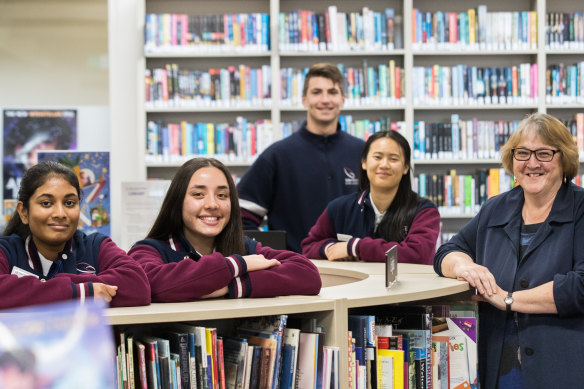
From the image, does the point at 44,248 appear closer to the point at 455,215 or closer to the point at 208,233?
the point at 208,233

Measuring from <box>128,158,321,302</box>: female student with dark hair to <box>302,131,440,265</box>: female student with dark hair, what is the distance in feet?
3.09

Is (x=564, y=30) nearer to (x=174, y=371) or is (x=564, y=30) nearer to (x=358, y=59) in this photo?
(x=358, y=59)

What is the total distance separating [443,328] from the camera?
233 cm

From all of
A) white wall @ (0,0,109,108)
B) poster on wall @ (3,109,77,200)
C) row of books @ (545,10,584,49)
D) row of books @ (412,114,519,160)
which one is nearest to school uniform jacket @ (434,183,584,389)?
row of books @ (412,114,519,160)

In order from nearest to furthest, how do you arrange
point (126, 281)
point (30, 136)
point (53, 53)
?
point (126, 281), point (30, 136), point (53, 53)

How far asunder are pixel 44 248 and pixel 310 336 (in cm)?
86

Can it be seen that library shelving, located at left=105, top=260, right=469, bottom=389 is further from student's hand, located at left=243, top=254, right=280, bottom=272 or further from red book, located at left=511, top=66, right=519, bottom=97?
red book, located at left=511, top=66, right=519, bottom=97

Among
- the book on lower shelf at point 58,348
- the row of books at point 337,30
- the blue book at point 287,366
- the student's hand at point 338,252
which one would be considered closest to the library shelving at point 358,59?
the row of books at point 337,30

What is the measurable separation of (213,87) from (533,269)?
11.2ft

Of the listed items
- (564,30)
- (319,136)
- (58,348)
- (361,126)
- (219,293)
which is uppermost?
(564,30)

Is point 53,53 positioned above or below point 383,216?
above

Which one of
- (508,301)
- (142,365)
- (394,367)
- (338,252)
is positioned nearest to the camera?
(142,365)

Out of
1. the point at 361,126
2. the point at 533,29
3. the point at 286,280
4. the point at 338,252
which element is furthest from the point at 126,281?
the point at 533,29

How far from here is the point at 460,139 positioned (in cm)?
538
